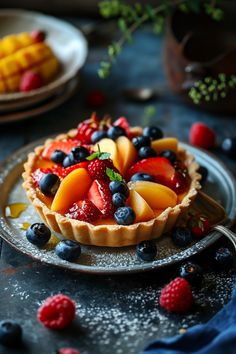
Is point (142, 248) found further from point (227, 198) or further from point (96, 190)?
point (227, 198)

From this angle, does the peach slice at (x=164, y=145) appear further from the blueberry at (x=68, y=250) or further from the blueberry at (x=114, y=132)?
the blueberry at (x=68, y=250)

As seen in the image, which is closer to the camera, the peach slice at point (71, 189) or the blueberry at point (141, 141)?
the peach slice at point (71, 189)

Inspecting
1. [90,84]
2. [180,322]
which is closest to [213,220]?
[180,322]

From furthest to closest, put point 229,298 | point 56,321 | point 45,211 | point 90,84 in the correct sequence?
point 90,84, point 45,211, point 229,298, point 56,321

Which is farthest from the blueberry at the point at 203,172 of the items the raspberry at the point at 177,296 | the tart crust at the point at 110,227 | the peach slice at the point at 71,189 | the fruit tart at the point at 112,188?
the raspberry at the point at 177,296

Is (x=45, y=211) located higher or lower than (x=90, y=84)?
higher

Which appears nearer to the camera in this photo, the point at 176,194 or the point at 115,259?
the point at 115,259

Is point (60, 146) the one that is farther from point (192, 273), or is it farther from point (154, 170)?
point (192, 273)
